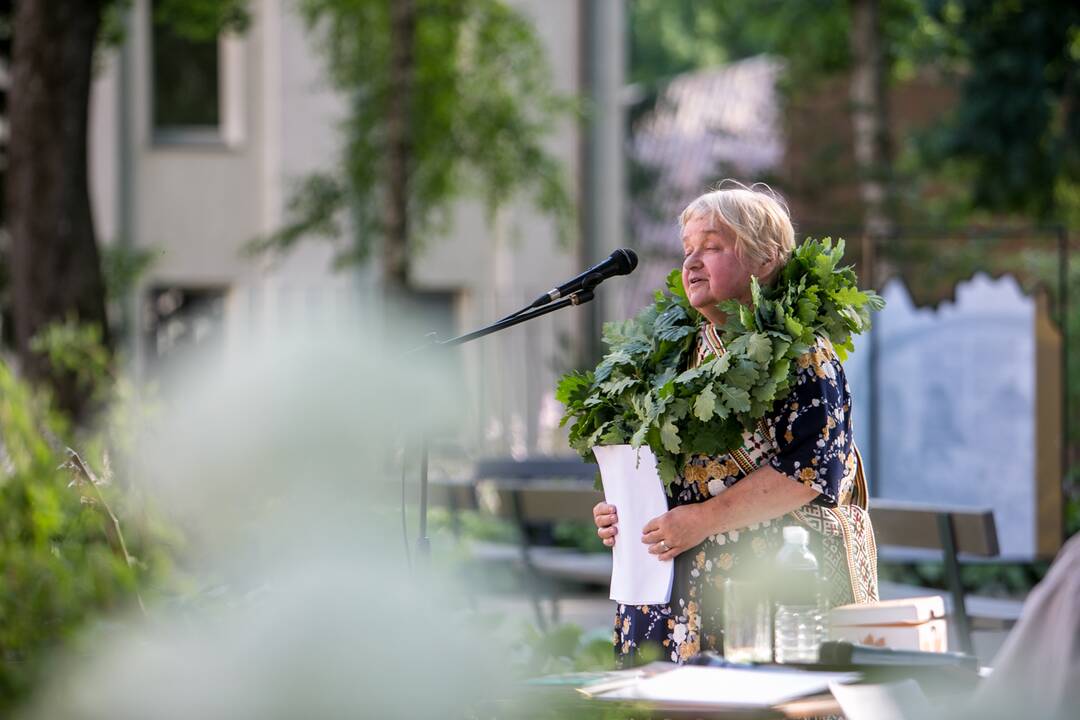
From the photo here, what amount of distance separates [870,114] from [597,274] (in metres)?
15.7

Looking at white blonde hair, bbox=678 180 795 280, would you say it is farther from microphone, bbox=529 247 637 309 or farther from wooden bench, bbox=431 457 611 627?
wooden bench, bbox=431 457 611 627

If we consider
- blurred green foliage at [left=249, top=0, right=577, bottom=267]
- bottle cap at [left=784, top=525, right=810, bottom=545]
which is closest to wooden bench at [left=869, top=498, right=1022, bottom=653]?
bottle cap at [left=784, top=525, right=810, bottom=545]

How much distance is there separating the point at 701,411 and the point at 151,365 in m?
15.5

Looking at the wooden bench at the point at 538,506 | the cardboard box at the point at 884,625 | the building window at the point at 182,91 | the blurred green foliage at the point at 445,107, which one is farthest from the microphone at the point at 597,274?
the building window at the point at 182,91

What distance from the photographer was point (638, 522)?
3.87 metres

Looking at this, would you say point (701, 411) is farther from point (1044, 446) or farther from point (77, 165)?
point (77, 165)

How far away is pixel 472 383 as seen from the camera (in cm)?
1823

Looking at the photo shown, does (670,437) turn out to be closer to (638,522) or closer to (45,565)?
(638,522)

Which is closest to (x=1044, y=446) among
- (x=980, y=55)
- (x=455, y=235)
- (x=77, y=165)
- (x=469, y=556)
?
(x=469, y=556)

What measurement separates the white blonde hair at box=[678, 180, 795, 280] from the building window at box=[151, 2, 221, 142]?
53.0ft

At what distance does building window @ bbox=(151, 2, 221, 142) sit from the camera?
1956 cm

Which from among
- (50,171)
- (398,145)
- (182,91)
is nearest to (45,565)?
(50,171)

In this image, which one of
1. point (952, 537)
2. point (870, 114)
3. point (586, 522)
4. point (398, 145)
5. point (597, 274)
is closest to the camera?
point (597, 274)

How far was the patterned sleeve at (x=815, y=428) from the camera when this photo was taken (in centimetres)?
374
